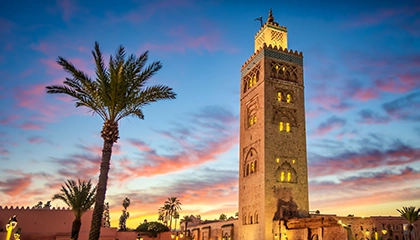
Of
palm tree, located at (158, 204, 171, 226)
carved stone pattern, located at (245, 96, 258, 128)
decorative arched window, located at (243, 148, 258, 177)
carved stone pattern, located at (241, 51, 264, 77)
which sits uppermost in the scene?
carved stone pattern, located at (241, 51, 264, 77)

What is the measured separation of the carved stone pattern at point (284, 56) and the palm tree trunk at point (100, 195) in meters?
20.6

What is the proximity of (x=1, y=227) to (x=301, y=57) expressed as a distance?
3267 centimetres

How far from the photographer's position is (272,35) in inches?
1335

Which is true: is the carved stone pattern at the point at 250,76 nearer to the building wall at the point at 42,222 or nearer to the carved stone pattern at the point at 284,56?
the carved stone pattern at the point at 284,56

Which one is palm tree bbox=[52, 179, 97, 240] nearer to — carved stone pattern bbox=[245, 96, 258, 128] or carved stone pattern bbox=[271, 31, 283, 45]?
carved stone pattern bbox=[245, 96, 258, 128]

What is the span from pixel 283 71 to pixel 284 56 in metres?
1.51

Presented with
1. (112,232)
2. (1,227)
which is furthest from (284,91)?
(1,227)

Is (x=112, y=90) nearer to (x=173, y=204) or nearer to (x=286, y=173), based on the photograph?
(x=286, y=173)

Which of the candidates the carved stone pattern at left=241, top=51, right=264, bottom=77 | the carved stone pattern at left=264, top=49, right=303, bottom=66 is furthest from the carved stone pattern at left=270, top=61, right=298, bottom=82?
the carved stone pattern at left=241, top=51, right=264, bottom=77

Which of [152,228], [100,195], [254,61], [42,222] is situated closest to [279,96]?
[254,61]

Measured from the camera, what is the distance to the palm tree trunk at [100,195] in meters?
13.9

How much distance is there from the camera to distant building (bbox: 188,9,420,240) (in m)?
27.2

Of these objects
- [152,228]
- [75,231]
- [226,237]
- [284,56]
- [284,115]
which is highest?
[284,56]

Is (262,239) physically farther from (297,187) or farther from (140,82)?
(140,82)
